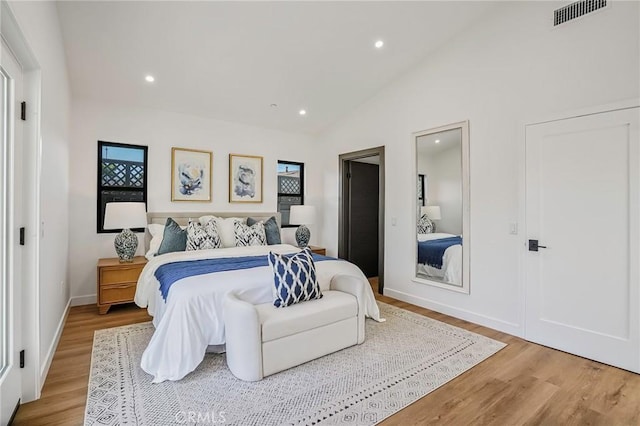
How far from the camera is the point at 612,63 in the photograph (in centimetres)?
265

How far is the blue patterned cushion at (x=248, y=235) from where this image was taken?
4.36 metres

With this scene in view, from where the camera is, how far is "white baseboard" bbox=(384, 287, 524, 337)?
3254 millimetres

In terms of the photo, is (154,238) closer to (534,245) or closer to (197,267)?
(197,267)

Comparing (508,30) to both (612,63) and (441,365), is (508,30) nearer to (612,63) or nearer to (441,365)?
(612,63)

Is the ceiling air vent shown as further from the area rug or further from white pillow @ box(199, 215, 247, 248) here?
white pillow @ box(199, 215, 247, 248)

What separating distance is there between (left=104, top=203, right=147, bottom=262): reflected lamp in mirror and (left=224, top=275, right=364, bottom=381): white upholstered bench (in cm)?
211

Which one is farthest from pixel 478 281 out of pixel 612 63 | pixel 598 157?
pixel 612 63

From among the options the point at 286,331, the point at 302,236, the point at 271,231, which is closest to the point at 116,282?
the point at 271,231

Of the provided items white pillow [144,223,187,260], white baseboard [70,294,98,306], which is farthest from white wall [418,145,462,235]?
white baseboard [70,294,98,306]

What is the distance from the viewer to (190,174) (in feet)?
15.6

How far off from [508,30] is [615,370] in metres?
3.23

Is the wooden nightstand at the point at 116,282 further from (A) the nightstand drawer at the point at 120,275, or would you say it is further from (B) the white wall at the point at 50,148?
(B) the white wall at the point at 50,148

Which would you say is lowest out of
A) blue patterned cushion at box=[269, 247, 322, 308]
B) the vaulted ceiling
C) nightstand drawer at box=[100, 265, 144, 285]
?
nightstand drawer at box=[100, 265, 144, 285]

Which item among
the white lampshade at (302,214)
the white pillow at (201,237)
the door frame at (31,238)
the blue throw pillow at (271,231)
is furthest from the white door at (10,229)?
the white lampshade at (302,214)
